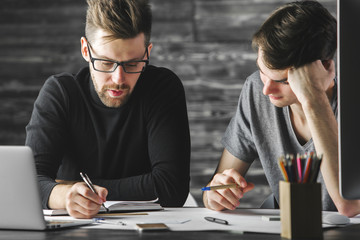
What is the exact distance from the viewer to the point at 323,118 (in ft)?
5.25

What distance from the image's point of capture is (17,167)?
3.71ft

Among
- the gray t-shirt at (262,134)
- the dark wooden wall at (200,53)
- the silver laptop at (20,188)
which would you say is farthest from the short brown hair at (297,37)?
the dark wooden wall at (200,53)

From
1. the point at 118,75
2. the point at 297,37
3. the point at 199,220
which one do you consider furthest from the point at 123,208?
the point at 297,37

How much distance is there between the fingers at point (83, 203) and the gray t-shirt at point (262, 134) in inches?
27.1

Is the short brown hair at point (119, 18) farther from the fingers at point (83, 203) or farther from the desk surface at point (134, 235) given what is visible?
the desk surface at point (134, 235)

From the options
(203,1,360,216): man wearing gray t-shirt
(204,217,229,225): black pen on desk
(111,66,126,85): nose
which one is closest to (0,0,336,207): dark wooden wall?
(203,1,360,216): man wearing gray t-shirt

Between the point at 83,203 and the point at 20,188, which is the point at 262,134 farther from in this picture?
the point at 20,188

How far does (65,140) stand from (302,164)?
117cm

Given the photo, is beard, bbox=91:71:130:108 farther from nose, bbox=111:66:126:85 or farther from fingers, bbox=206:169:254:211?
fingers, bbox=206:169:254:211

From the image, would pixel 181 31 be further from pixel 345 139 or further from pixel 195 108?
pixel 345 139

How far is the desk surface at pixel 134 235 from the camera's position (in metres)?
1.07

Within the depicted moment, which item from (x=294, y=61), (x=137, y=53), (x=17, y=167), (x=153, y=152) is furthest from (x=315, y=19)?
(x=17, y=167)

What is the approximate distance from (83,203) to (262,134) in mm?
790

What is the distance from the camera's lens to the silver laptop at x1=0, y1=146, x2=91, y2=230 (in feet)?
3.69
